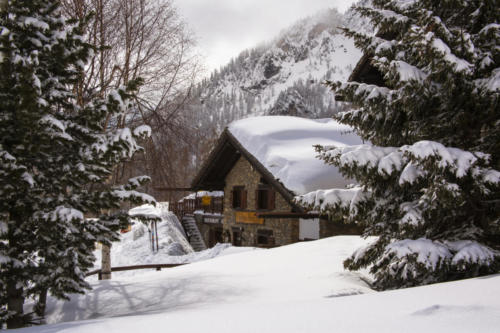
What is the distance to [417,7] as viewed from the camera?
613cm

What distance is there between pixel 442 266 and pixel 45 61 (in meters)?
6.57

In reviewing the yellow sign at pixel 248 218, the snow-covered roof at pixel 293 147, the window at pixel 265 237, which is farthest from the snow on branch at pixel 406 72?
the yellow sign at pixel 248 218

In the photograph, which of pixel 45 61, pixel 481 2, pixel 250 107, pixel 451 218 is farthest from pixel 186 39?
pixel 250 107

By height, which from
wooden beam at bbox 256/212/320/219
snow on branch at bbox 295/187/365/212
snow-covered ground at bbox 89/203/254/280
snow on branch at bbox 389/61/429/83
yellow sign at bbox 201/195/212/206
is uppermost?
snow on branch at bbox 389/61/429/83

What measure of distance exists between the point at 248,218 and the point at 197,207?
10.5 m

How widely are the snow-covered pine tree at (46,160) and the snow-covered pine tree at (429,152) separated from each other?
10.5ft

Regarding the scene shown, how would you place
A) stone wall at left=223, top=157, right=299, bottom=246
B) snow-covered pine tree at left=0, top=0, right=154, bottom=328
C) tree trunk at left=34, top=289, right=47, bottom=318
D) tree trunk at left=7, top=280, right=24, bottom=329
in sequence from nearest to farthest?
snow-covered pine tree at left=0, top=0, right=154, bottom=328
tree trunk at left=7, top=280, right=24, bottom=329
tree trunk at left=34, top=289, right=47, bottom=318
stone wall at left=223, top=157, right=299, bottom=246

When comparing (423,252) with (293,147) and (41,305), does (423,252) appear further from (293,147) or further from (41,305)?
(293,147)

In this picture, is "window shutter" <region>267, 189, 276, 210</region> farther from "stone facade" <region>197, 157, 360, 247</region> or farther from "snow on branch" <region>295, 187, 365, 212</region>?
"snow on branch" <region>295, 187, 365, 212</region>

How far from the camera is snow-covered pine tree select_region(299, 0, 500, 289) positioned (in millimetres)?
4746

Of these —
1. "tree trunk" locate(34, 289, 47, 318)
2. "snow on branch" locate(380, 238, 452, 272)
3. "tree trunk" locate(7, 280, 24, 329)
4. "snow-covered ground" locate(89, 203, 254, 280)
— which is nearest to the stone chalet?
"snow-covered ground" locate(89, 203, 254, 280)

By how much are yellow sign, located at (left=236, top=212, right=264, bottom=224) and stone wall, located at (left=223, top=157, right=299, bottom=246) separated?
22 cm

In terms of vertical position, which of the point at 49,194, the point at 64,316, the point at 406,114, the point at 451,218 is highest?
the point at 406,114

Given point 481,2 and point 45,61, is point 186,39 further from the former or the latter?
point 481,2
